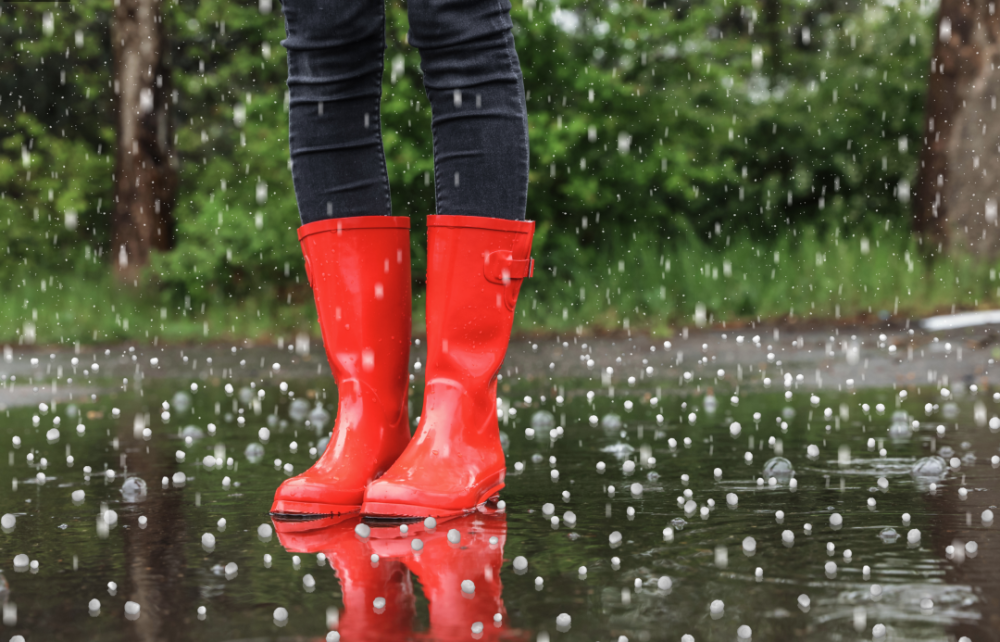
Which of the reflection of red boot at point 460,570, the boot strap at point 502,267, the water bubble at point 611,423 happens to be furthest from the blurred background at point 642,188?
the reflection of red boot at point 460,570

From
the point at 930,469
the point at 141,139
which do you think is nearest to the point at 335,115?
the point at 930,469

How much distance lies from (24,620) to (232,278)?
7425 mm

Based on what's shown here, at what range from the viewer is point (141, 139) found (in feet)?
34.5

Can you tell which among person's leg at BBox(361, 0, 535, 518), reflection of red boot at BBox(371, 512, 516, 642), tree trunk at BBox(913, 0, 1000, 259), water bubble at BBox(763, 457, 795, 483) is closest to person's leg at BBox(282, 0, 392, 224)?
person's leg at BBox(361, 0, 535, 518)

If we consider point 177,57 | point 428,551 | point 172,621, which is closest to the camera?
point 172,621

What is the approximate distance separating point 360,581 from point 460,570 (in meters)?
0.14

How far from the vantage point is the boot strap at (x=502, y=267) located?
2.17m

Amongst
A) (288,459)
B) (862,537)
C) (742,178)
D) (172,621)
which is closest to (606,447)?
(288,459)

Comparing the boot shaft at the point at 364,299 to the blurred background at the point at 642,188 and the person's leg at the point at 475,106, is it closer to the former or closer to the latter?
the person's leg at the point at 475,106

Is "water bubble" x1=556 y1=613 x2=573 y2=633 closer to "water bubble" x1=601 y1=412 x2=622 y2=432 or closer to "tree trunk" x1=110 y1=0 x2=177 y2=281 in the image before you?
Result: "water bubble" x1=601 y1=412 x2=622 y2=432

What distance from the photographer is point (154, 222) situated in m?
10.7

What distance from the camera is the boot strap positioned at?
217 cm

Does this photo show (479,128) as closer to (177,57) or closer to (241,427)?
(241,427)

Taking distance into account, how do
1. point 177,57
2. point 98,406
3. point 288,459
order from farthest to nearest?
point 177,57 → point 98,406 → point 288,459
